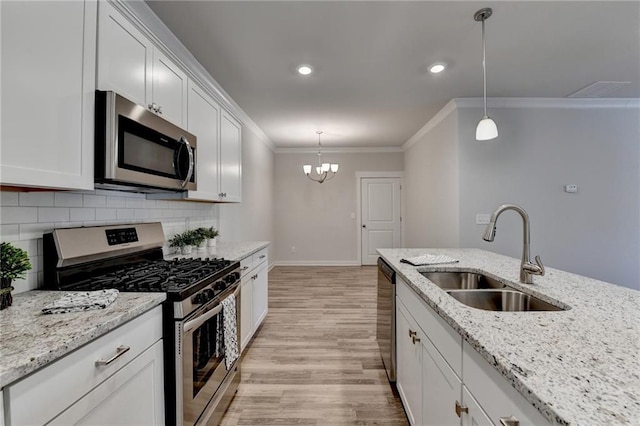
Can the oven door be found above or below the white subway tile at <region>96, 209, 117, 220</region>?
below

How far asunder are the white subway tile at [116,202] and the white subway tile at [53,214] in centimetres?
30

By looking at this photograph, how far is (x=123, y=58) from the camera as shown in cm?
144

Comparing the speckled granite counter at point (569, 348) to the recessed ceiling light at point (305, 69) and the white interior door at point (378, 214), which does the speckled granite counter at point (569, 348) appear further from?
the white interior door at point (378, 214)

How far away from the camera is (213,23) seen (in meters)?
2.06

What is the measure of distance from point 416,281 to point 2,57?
1809mm

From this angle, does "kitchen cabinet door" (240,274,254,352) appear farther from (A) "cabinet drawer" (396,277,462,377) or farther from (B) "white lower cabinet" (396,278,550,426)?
(A) "cabinet drawer" (396,277,462,377)

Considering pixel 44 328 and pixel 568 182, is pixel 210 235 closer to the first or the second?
pixel 44 328

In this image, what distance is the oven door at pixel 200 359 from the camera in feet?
4.24

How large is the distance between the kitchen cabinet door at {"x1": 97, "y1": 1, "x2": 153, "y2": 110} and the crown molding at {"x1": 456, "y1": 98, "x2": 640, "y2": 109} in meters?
3.28

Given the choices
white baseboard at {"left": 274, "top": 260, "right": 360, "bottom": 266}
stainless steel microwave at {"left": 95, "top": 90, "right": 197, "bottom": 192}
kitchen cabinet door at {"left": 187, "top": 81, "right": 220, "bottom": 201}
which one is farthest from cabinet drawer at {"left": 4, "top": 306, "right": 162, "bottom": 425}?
white baseboard at {"left": 274, "top": 260, "right": 360, "bottom": 266}

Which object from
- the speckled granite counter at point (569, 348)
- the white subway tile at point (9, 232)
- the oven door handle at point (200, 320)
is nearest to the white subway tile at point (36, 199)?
the white subway tile at point (9, 232)

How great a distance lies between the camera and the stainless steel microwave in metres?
1.29

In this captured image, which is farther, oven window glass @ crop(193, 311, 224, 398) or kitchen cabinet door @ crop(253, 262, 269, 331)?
kitchen cabinet door @ crop(253, 262, 269, 331)

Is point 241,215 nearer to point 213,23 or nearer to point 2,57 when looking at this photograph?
point 213,23
